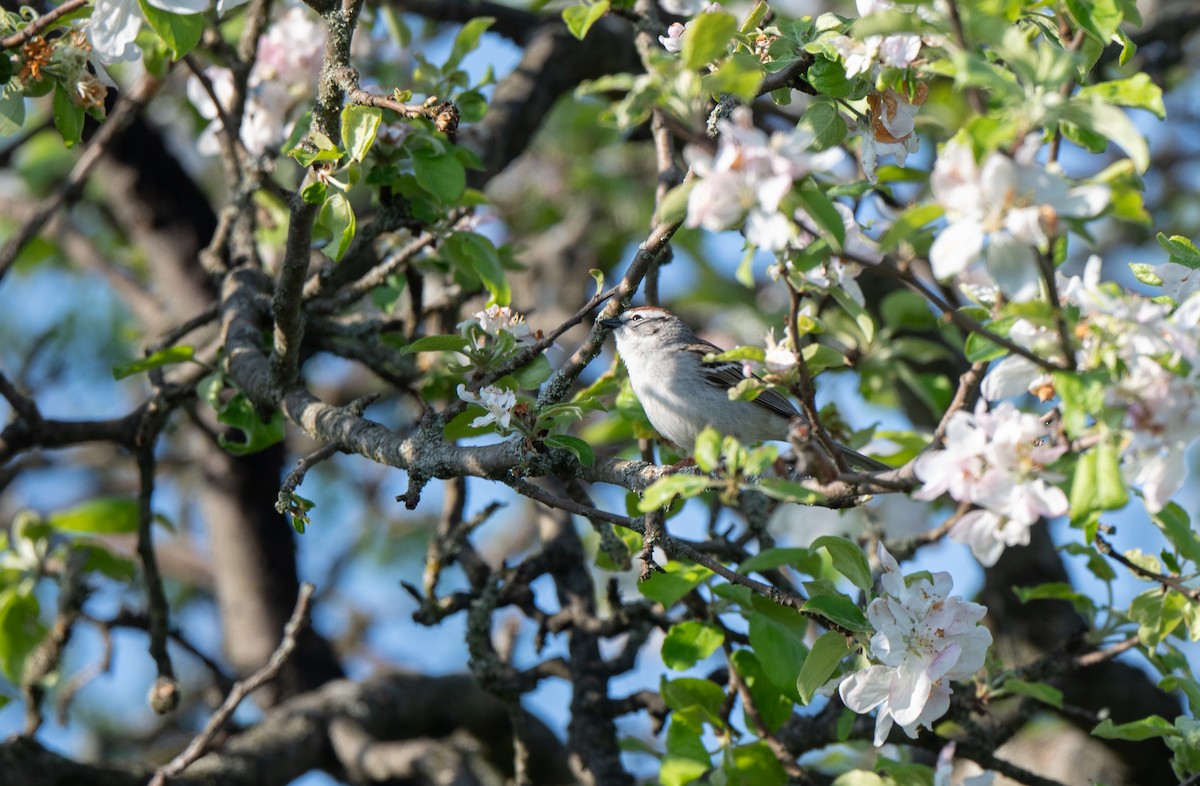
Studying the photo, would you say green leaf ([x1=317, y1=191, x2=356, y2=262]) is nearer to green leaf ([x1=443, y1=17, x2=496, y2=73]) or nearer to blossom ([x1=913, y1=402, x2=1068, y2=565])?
green leaf ([x1=443, y1=17, x2=496, y2=73])

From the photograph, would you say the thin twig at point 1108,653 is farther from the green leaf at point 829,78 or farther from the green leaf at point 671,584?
the green leaf at point 829,78

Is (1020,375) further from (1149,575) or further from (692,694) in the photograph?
(692,694)

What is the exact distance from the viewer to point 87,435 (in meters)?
4.03

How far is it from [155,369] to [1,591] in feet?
4.02

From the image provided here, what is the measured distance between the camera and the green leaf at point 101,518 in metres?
4.32

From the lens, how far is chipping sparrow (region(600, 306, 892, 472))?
348 cm

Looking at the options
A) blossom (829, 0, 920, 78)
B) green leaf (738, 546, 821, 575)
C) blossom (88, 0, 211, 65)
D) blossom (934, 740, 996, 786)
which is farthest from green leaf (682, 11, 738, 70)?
blossom (934, 740, 996, 786)

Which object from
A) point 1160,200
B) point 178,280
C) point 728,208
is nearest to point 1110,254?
point 1160,200

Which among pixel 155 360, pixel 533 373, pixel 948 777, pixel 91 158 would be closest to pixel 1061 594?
pixel 948 777

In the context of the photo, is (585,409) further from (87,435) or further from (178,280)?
(178,280)

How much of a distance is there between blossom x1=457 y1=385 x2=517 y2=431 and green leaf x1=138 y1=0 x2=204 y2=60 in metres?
1.06

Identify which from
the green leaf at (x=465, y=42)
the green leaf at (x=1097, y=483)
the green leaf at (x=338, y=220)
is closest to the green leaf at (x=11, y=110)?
the green leaf at (x=338, y=220)

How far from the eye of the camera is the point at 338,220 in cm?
267

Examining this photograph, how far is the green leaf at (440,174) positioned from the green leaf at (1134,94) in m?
1.72
